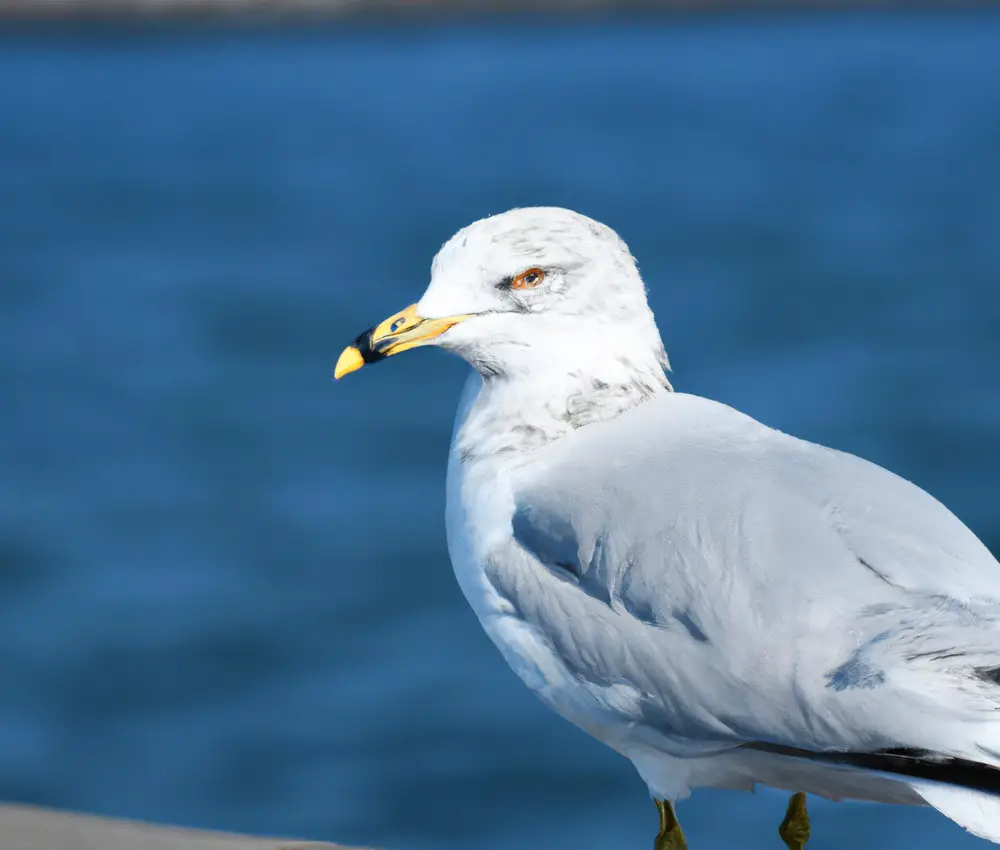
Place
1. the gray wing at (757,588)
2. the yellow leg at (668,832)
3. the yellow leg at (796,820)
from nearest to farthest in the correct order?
1. the gray wing at (757,588)
2. the yellow leg at (668,832)
3. the yellow leg at (796,820)

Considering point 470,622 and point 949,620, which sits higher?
point 949,620

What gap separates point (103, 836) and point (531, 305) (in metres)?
1.26

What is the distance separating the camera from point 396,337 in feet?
9.55

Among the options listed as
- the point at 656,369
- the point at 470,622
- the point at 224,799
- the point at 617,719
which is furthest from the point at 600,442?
the point at 470,622

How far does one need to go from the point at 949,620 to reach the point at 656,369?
84 cm

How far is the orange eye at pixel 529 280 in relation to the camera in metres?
2.88

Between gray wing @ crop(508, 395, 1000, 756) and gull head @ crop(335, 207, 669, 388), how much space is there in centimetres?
16

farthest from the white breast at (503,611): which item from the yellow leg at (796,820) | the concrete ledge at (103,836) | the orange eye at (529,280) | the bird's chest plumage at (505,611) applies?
the concrete ledge at (103,836)

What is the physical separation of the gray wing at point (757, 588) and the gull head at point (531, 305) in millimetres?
162

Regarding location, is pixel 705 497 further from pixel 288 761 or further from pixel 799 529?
pixel 288 761

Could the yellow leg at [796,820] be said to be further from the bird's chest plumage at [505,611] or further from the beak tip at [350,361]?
the beak tip at [350,361]

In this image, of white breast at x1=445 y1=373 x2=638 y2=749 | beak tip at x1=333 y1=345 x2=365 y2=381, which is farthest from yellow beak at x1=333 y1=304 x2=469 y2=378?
white breast at x1=445 y1=373 x2=638 y2=749

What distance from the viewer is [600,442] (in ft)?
9.26

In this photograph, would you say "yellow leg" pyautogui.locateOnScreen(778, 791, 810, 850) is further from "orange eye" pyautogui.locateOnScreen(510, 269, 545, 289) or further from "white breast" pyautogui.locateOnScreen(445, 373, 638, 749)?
"orange eye" pyautogui.locateOnScreen(510, 269, 545, 289)
